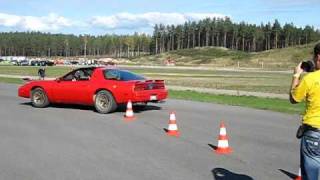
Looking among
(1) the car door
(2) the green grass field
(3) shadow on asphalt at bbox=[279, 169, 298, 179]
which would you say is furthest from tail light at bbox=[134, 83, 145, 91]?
(2) the green grass field

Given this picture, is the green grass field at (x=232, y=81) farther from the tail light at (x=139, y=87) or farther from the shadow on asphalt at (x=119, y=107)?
the tail light at (x=139, y=87)

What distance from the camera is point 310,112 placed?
505 centimetres

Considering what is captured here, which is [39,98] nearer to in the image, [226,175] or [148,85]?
[148,85]

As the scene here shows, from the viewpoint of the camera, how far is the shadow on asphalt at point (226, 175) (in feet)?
24.4

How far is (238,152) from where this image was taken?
9.62m

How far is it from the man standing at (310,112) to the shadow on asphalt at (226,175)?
2.44 metres

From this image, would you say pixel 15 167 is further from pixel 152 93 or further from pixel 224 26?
pixel 224 26

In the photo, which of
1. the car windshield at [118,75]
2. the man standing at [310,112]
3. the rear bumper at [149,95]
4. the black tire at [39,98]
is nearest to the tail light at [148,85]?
the rear bumper at [149,95]

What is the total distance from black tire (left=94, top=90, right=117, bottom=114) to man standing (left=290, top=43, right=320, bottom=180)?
11.9 metres

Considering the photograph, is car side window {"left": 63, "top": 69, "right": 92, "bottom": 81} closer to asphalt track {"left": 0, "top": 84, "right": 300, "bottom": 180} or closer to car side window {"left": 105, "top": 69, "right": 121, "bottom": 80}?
car side window {"left": 105, "top": 69, "right": 121, "bottom": 80}

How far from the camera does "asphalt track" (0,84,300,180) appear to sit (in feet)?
25.7

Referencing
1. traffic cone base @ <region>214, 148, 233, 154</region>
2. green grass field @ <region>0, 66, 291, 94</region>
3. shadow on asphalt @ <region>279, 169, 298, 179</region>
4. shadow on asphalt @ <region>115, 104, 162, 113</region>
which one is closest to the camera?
shadow on asphalt @ <region>279, 169, 298, 179</region>

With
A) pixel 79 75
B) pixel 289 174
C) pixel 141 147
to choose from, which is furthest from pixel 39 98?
pixel 289 174

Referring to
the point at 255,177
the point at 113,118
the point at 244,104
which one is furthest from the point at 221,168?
the point at 244,104
